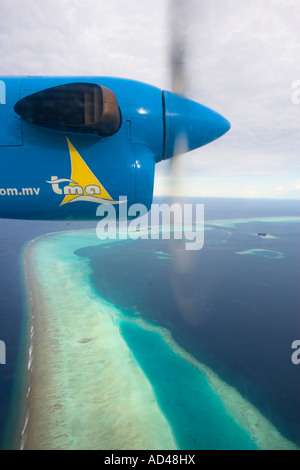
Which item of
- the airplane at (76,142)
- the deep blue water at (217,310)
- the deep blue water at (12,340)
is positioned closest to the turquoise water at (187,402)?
the deep blue water at (217,310)

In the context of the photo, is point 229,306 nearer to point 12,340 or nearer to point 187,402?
point 187,402

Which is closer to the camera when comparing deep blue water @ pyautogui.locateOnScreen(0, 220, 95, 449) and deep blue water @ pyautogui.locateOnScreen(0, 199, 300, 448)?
deep blue water @ pyautogui.locateOnScreen(0, 220, 95, 449)

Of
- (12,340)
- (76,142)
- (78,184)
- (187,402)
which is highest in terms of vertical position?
(76,142)

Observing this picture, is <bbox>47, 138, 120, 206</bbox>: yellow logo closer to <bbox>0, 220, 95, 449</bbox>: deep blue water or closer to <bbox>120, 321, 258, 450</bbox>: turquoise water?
<bbox>120, 321, 258, 450</bbox>: turquoise water

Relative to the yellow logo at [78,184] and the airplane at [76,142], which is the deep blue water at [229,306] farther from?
the yellow logo at [78,184]

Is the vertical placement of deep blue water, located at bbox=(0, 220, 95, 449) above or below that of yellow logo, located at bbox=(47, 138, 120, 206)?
below

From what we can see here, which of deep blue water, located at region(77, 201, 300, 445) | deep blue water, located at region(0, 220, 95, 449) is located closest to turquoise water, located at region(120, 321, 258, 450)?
deep blue water, located at region(77, 201, 300, 445)

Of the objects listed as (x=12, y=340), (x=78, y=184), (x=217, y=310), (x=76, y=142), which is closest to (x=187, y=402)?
(x=217, y=310)
